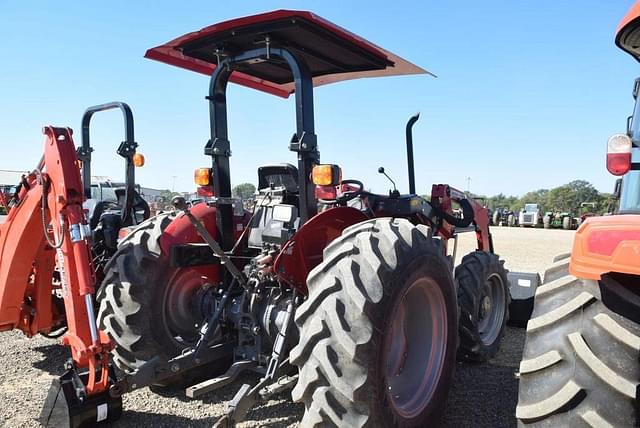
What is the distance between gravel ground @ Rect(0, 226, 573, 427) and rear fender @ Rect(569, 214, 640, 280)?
201 cm

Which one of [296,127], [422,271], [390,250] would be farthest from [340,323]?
[296,127]

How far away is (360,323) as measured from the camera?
267 cm

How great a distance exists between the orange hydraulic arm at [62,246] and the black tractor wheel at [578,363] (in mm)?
2608

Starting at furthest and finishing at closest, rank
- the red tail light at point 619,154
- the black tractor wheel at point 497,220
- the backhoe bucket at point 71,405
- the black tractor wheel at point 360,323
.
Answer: the black tractor wheel at point 497,220 < the backhoe bucket at point 71,405 < the black tractor wheel at point 360,323 < the red tail light at point 619,154

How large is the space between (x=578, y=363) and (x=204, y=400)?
3.02m

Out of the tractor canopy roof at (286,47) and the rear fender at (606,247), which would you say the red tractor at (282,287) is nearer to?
the tractor canopy roof at (286,47)

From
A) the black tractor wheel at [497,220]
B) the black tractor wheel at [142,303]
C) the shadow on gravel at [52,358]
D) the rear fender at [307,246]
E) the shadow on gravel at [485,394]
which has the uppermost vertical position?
the rear fender at [307,246]

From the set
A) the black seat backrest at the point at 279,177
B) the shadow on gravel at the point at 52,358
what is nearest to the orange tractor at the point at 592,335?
the black seat backrest at the point at 279,177

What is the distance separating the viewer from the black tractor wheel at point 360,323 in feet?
8.69

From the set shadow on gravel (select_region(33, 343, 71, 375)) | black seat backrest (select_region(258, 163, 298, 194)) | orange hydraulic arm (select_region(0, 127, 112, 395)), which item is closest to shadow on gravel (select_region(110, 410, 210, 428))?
orange hydraulic arm (select_region(0, 127, 112, 395))

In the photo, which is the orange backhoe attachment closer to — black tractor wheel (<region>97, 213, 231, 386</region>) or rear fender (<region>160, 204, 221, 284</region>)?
black tractor wheel (<region>97, 213, 231, 386</region>)

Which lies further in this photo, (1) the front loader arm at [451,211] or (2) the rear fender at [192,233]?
(1) the front loader arm at [451,211]

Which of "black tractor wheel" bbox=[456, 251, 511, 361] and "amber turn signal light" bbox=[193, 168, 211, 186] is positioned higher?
"amber turn signal light" bbox=[193, 168, 211, 186]

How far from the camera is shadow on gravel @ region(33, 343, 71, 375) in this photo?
15.7 feet
